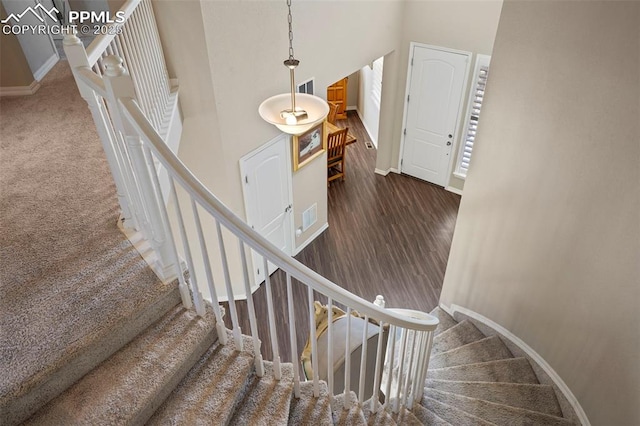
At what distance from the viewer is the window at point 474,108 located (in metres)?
6.25

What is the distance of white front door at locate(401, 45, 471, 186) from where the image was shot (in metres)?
6.59

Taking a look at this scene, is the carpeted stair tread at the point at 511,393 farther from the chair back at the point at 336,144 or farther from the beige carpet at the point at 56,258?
the chair back at the point at 336,144

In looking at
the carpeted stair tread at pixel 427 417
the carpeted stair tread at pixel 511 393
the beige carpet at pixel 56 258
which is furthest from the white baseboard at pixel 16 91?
the carpeted stair tread at pixel 511 393

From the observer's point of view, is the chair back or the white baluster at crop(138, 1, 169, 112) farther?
the chair back

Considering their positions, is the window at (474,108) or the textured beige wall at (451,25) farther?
the window at (474,108)

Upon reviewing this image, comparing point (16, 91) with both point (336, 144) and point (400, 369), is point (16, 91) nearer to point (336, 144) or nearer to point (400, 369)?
point (400, 369)

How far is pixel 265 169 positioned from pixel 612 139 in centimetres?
341

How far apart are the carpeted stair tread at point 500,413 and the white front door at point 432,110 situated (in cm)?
455

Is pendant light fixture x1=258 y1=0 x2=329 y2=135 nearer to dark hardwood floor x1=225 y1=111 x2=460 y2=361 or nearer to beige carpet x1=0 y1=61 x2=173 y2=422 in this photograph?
beige carpet x1=0 y1=61 x2=173 y2=422

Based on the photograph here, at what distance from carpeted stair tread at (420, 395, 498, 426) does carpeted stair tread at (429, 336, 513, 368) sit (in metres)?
0.74

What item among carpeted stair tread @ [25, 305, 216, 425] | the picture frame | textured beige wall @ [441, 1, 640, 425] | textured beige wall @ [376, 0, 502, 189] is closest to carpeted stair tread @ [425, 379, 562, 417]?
textured beige wall @ [441, 1, 640, 425]

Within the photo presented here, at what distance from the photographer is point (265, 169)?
17.0 feet

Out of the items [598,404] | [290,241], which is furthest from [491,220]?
[290,241]

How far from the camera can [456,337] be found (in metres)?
4.33
